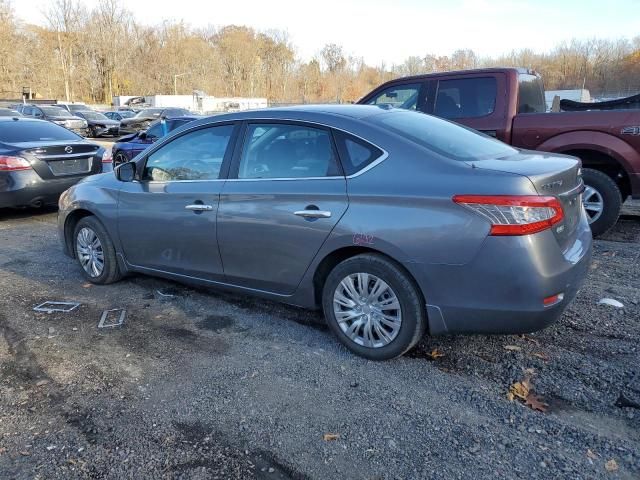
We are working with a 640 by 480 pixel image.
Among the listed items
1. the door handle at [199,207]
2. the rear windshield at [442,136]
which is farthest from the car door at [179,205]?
the rear windshield at [442,136]

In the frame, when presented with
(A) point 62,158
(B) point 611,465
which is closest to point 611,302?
(B) point 611,465

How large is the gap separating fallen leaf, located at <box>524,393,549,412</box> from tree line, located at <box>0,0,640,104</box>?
60496 mm

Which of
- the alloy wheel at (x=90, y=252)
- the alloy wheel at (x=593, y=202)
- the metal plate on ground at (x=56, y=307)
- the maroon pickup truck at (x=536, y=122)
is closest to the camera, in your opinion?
the metal plate on ground at (x=56, y=307)

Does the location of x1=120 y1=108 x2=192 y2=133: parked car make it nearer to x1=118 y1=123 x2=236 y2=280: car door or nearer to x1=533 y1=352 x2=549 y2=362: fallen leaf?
x1=118 y1=123 x2=236 y2=280: car door

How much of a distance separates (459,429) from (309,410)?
2.69ft

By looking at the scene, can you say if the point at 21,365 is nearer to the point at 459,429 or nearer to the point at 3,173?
the point at 459,429

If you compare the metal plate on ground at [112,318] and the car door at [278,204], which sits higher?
the car door at [278,204]

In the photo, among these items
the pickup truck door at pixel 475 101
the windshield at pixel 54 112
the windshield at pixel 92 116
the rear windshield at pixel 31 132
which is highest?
the pickup truck door at pixel 475 101

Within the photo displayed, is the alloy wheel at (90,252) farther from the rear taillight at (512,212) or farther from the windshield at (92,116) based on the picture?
the windshield at (92,116)

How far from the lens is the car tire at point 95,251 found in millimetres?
5023

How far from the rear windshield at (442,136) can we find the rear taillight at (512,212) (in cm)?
47

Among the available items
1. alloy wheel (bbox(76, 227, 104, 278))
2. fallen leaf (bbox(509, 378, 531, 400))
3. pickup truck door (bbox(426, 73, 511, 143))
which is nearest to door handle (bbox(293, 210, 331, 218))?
fallen leaf (bbox(509, 378, 531, 400))

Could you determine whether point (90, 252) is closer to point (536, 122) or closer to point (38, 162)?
point (38, 162)

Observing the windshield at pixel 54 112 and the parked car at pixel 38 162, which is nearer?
the parked car at pixel 38 162
